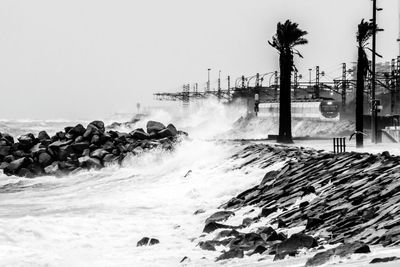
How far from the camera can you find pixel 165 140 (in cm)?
3819

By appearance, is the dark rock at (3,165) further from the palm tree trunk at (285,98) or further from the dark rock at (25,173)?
the palm tree trunk at (285,98)

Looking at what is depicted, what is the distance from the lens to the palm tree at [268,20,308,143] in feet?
120

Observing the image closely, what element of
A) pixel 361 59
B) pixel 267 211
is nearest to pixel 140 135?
pixel 361 59

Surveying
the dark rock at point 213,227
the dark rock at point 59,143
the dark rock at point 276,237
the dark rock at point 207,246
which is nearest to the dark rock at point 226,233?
the dark rock at point 207,246

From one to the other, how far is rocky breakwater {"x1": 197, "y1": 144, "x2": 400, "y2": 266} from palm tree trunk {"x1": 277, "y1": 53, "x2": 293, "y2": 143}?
47.9 ft

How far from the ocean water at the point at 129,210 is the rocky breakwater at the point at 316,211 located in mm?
401

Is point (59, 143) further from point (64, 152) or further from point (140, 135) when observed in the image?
point (140, 135)

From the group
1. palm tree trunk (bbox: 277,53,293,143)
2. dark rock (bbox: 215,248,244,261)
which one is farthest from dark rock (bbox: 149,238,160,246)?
palm tree trunk (bbox: 277,53,293,143)

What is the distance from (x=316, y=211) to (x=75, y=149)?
25.6 m

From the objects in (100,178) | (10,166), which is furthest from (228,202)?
(10,166)

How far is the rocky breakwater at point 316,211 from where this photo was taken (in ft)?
34.2

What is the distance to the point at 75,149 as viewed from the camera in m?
37.5

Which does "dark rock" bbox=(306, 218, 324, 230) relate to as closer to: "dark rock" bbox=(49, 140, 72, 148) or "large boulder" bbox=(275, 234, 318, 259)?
"large boulder" bbox=(275, 234, 318, 259)

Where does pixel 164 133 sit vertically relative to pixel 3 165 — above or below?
above
